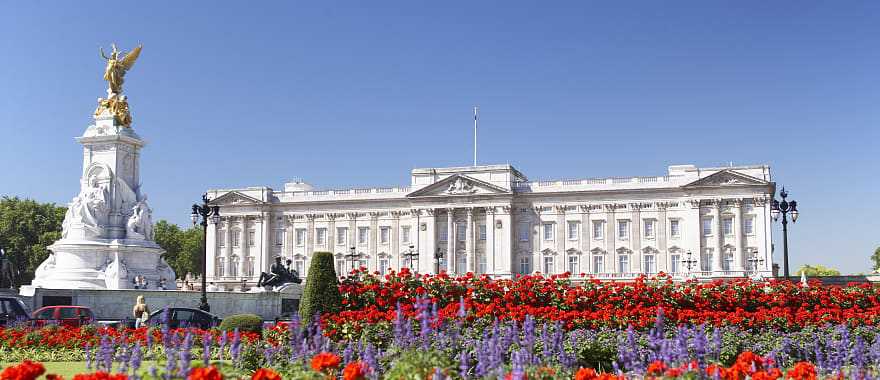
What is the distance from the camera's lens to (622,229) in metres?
73.4

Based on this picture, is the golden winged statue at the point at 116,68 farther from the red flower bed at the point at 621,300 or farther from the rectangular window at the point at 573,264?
the rectangular window at the point at 573,264

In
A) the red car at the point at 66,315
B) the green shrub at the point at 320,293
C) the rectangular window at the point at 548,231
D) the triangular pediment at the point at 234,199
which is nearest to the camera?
the green shrub at the point at 320,293

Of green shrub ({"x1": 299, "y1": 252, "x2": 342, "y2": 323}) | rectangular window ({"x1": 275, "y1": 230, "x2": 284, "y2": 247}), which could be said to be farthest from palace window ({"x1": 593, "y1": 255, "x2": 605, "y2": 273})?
green shrub ({"x1": 299, "y1": 252, "x2": 342, "y2": 323})

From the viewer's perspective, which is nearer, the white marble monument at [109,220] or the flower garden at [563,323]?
Result: the flower garden at [563,323]

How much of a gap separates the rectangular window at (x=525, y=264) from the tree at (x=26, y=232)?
38.0 m

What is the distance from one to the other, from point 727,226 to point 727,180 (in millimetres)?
3739

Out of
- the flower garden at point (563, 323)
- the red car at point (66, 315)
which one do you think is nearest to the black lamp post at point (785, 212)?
the flower garden at point (563, 323)

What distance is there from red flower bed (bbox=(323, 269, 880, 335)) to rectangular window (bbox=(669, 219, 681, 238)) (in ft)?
180

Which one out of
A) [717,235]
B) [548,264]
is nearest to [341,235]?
[548,264]

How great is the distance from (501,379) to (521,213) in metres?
70.0

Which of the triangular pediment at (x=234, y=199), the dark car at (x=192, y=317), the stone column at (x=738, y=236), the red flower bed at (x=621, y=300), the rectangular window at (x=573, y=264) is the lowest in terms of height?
the dark car at (x=192, y=317)

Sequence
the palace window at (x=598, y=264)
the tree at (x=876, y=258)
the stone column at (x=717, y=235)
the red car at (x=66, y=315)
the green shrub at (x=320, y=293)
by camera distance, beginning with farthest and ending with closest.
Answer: the tree at (x=876, y=258) → the palace window at (x=598, y=264) → the stone column at (x=717, y=235) → the red car at (x=66, y=315) → the green shrub at (x=320, y=293)

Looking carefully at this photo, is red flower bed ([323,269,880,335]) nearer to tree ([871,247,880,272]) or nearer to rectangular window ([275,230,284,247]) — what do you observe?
rectangular window ([275,230,284,247])

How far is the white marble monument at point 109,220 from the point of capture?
97.6ft
